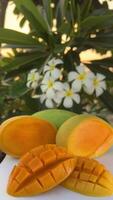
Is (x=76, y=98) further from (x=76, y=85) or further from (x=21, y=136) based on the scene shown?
(x=21, y=136)

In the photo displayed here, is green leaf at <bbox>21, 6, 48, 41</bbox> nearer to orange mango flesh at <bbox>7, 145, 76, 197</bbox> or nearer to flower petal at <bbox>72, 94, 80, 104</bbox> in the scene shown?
flower petal at <bbox>72, 94, 80, 104</bbox>

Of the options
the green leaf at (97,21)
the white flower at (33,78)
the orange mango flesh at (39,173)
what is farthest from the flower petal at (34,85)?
the orange mango flesh at (39,173)

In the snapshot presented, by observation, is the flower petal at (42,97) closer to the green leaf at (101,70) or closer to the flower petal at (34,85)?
the flower petal at (34,85)

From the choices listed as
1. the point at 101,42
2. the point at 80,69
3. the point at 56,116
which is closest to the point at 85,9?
the point at 101,42

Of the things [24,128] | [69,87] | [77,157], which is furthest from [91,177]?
[69,87]

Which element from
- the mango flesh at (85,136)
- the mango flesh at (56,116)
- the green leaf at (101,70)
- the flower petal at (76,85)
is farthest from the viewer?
the green leaf at (101,70)

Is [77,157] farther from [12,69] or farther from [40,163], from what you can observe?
[12,69]

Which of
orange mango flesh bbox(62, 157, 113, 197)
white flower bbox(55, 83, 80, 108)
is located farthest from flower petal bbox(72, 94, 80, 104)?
orange mango flesh bbox(62, 157, 113, 197)
